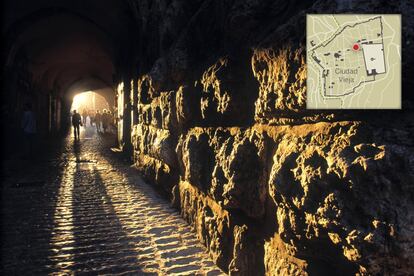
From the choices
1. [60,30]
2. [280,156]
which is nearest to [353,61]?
[280,156]

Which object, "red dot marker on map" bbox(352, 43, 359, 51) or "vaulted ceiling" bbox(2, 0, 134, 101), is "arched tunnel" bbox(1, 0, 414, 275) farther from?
"vaulted ceiling" bbox(2, 0, 134, 101)

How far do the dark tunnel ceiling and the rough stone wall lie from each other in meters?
6.92

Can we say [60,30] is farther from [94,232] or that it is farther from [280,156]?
[280,156]

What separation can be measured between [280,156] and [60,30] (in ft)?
37.1

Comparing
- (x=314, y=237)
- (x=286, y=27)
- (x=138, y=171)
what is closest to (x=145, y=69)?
(x=138, y=171)

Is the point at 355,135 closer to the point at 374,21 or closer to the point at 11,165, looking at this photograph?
the point at 374,21

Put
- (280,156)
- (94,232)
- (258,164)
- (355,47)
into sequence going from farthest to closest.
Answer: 1. (94,232)
2. (258,164)
3. (280,156)
4. (355,47)

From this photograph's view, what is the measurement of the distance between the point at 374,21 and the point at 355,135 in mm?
433

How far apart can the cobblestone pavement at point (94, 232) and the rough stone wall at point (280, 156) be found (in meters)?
0.32

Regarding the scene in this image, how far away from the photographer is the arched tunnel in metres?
1.21

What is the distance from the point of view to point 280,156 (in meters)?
1.70

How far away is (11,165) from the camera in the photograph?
794 centimetres

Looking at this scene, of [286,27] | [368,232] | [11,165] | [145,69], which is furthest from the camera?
[11,165]

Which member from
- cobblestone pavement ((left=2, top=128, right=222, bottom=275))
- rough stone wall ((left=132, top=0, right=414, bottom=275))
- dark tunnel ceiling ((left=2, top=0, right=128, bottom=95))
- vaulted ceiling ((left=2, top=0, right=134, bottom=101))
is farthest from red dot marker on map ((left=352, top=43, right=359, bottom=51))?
dark tunnel ceiling ((left=2, top=0, right=128, bottom=95))
